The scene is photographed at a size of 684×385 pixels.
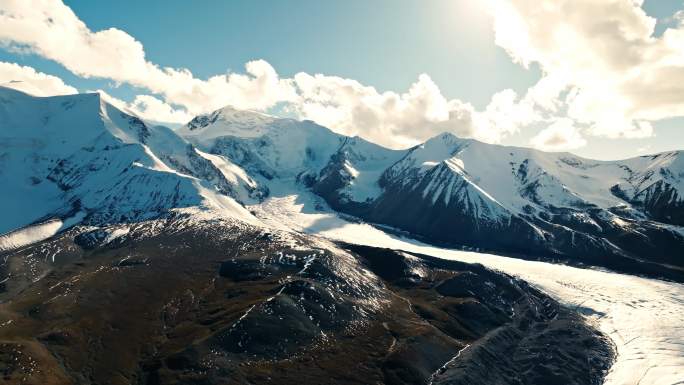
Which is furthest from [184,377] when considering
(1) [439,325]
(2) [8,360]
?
(1) [439,325]

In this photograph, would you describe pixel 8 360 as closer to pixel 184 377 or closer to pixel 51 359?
pixel 51 359

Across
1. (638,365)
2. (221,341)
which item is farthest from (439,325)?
(221,341)

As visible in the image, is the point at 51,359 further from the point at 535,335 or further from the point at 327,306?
the point at 535,335

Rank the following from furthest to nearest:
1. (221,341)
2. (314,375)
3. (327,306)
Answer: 1. (327,306)
2. (221,341)
3. (314,375)

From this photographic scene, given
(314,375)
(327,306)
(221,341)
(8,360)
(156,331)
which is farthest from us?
(327,306)

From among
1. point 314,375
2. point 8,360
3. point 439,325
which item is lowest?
point 8,360

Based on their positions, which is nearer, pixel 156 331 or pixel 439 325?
pixel 156 331

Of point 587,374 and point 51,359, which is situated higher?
point 587,374

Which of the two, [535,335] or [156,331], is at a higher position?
[535,335]

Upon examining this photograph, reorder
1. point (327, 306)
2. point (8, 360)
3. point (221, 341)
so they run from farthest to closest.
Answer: point (327, 306)
point (221, 341)
point (8, 360)
